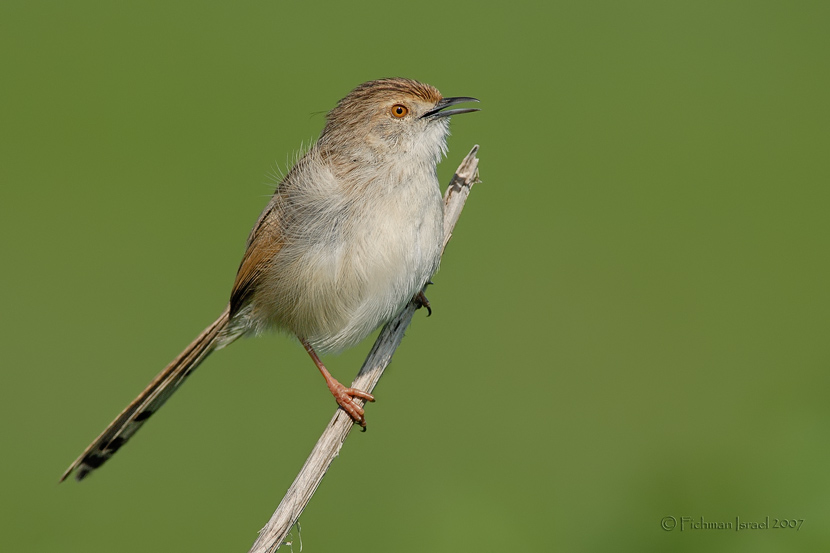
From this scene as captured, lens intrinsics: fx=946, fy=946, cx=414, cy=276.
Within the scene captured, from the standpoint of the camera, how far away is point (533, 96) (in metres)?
12.4

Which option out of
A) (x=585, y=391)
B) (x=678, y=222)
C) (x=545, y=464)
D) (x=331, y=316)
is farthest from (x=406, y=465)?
(x=678, y=222)

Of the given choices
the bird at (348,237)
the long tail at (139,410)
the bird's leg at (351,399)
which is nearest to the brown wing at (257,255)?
the bird at (348,237)

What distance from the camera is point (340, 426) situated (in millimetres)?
4504

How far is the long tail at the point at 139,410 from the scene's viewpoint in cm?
511

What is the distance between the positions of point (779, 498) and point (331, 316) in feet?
8.09

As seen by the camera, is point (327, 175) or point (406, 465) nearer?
point (327, 175)

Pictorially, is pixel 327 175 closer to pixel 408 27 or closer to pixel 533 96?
pixel 533 96

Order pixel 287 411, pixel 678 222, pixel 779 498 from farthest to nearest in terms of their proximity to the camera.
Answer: pixel 678 222
pixel 287 411
pixel 779 498

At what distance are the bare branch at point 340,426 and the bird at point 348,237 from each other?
4.4 inches

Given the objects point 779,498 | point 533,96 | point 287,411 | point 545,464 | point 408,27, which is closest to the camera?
point 779,498

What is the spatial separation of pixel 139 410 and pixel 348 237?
4.97 ft

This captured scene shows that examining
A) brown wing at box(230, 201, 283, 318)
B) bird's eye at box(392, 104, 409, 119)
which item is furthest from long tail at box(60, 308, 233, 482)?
bird's eye at box(392, 104, 409, 119)

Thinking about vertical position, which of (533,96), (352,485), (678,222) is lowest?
(352,485)

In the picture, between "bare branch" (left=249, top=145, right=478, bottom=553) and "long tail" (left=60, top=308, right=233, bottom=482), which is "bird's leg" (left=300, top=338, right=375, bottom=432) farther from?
"long tail" (left=60, top=308, right=233, bottom=482)
